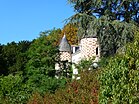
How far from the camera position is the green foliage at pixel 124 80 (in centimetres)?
777

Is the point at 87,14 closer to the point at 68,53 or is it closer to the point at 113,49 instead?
the point at 113,49

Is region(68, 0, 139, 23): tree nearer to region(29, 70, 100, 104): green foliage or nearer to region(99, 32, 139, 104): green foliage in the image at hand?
region(29, 70, 100, 104): green foliage

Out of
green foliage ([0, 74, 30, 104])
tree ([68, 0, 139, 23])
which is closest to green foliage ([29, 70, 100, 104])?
green foliage ([0, 74, 30, 104])

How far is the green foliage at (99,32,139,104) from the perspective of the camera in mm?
7766

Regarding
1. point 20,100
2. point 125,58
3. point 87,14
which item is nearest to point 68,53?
point 87,14

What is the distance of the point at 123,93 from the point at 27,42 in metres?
49.6

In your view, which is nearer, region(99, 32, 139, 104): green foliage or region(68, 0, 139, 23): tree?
region(99, 32, 139, 104): green foliage

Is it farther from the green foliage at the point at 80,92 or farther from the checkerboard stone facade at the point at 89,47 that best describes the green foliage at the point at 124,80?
the checkerboard stone facade at the point at 89,47

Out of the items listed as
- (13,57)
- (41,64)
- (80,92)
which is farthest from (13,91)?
(13,57)

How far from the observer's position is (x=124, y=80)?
26.1ft

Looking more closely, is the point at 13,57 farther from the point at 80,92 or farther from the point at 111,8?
the point at 80,92

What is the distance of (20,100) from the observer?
24031 mm

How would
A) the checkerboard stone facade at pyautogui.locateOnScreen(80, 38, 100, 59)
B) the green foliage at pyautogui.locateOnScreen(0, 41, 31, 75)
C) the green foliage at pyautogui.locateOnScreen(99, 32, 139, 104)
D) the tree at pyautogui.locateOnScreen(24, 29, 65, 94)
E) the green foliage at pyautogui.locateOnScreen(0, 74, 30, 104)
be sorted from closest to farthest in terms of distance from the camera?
the green foliage at pyautogui.locateOnScreen(99, 32, 139, 104), the green foliage at pyautogui.locateOnScreen(0, 74, 30, 104), the tree at pyautogui.locateOnScreen(24, 29, 65, 94), the checkerboard stone facade at pyautogui.locateOnScreen(80, 38, 100, 59), the green foliage at pyautogui.locateOnScreen(0, 41, 31, 75)

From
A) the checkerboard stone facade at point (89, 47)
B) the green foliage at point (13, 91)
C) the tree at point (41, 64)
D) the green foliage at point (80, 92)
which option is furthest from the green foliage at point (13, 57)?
the green foliage at point (80, 92)
